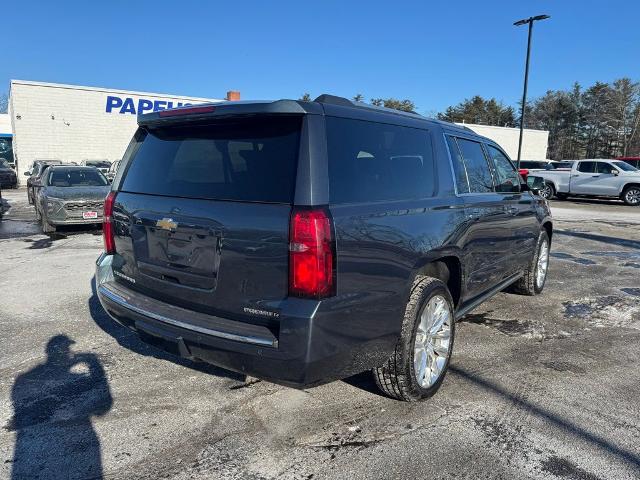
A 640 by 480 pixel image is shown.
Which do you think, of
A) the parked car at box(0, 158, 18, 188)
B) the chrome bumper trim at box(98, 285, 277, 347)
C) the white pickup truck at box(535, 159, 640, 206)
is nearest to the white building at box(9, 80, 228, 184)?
the parked car at box(0, 158, 18, 188)

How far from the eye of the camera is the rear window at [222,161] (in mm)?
2609

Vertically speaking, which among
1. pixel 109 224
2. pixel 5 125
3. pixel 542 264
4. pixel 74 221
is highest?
pixel 5 125

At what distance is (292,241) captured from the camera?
244cm

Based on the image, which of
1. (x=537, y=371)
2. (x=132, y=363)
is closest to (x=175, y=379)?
(x=132, y=363)

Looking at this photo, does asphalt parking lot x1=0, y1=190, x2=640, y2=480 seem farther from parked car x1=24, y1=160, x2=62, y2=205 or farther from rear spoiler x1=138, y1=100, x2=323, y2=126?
parked car x1=24, y1=160, x2=62, y2=205

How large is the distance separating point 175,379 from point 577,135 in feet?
233

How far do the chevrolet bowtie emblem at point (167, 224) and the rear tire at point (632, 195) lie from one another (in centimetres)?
2216

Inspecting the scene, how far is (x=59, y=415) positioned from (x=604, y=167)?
2293 cm

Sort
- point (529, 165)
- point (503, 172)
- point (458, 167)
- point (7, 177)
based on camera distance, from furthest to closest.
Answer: point (529, 165) < point (7, 177) < point (503, 172) < point (458, 167)

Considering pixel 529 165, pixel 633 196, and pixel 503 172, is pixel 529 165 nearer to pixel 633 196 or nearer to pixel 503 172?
pixel 633 196

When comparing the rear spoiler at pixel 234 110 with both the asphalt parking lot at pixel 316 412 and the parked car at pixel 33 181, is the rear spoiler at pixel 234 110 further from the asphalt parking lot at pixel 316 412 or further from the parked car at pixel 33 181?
the parked car at pixel 33 181

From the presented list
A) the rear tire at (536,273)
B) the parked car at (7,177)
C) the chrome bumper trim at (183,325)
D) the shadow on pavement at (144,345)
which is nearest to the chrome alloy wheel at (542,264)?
the rear tire at (536,273)

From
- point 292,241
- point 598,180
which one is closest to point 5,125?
point 598,180

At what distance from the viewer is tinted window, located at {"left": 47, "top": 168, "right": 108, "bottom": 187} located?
11695 millimetres
